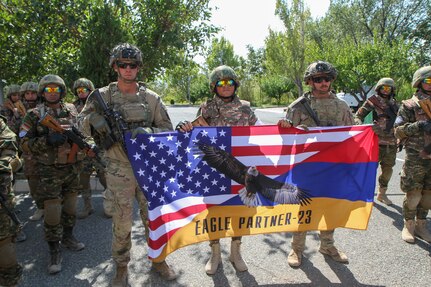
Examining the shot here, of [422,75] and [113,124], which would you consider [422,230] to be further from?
[113,124]

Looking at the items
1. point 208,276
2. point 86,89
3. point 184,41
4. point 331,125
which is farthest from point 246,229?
point 184,41

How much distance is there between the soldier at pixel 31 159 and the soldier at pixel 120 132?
57.9 inches

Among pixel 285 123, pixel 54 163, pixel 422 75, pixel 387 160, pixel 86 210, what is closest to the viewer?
pixel 285 123

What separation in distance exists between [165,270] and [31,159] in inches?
106

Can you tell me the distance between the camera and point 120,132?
3.20 meters

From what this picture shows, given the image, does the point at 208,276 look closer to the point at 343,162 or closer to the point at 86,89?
the point at 343,162

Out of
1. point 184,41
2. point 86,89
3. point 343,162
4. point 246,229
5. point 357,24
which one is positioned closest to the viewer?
point 246,229

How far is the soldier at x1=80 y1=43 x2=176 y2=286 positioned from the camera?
3.25 meters

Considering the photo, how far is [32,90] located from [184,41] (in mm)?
3645

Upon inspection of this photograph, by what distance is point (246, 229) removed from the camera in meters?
3.37

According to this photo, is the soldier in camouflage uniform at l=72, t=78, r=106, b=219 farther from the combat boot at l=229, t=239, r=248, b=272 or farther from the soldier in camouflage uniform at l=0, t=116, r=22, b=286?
the combat boot at l=229, t=239, r=248, b=272

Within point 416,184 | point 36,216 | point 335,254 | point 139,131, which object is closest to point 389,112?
point 416,184

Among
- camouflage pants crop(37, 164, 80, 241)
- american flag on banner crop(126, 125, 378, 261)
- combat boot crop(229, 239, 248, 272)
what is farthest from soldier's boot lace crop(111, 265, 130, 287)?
combat boot crop(229, 239, 248, 272)

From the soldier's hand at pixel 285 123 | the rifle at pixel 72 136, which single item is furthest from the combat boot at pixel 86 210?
the soldier's hand at pixel 285 123
